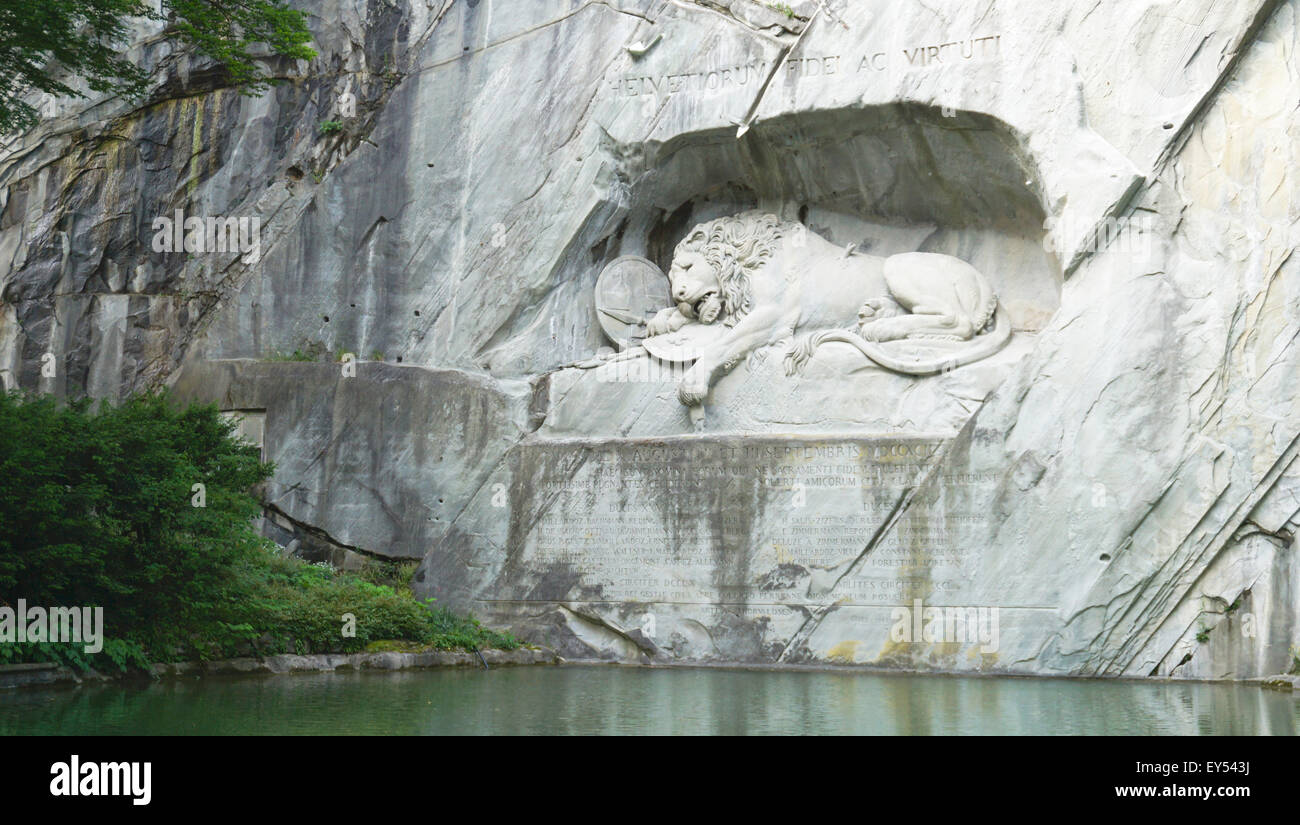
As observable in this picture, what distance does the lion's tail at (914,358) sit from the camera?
1433cm

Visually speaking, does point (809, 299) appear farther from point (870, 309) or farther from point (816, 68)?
point (816, 68)

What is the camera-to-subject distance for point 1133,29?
1386 centimetres

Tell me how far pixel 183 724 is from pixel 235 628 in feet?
11.3

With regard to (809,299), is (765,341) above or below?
below

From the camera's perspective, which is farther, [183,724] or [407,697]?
[407,697]

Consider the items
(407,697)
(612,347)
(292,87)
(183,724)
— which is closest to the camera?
(183,724)

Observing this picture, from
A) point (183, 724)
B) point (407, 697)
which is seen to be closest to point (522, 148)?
point (407, 697)

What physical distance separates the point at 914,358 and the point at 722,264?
273 cm

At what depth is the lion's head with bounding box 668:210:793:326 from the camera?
15.7 m

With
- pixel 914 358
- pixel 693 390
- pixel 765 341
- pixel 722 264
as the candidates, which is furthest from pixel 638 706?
pixel 722 264

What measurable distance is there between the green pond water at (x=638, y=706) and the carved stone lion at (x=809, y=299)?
390cm

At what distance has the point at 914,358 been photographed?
14.4 m

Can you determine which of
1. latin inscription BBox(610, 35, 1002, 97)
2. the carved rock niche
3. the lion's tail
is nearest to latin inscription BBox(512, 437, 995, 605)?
the carved rock niche

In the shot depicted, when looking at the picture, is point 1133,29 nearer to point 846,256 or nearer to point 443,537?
point 846,256
